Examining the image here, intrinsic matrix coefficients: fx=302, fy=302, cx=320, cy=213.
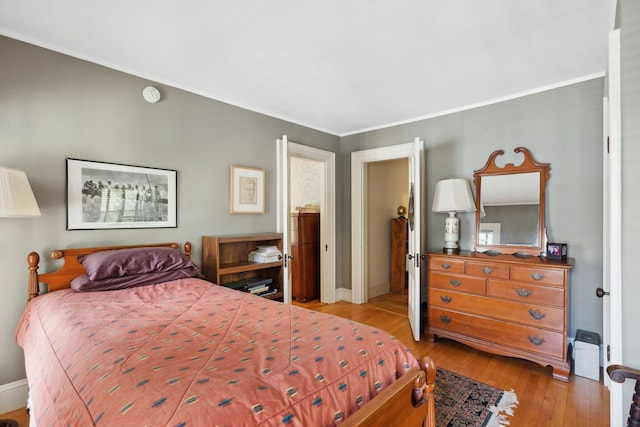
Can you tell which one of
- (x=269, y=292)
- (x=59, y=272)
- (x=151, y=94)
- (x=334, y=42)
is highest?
(x=334, y=42)

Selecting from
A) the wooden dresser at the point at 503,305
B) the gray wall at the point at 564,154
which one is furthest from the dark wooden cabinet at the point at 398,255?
the wooden dresser at the point at 503,305

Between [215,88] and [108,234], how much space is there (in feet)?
5.31

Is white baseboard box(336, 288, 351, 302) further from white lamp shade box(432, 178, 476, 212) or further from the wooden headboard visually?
the wooden headboard

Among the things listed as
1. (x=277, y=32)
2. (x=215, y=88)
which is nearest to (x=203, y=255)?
(x=215, y=88)

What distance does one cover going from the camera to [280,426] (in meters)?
0.86

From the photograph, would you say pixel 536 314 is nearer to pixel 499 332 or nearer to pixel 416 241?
pixel 499 332

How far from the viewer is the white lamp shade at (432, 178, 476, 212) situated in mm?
3117

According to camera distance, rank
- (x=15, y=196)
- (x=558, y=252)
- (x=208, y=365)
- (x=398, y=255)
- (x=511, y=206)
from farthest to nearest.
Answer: (x=398, y=255)
(x=511, y=206)
(x=558, y=252)
(x=15, y=196)
(x=208, y=365)

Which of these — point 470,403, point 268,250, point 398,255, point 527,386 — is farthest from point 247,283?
point 398,255

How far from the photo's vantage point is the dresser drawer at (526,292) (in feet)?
7.91

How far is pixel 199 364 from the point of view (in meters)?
1.08

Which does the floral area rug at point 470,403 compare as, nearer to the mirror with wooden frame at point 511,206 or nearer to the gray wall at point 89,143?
the mirror with wooden frame at point 511,206

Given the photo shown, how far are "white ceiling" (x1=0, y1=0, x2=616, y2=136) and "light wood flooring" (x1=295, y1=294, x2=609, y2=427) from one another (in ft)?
8.19

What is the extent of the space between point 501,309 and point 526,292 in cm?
26
